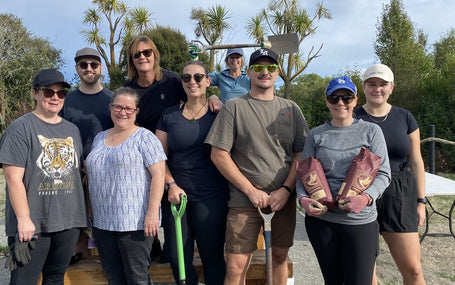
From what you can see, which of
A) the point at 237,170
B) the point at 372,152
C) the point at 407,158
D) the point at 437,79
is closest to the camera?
the point at 372,152

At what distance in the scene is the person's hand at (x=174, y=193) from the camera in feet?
8.32

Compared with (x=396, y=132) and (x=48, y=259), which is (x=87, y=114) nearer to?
(x=48, y=259)

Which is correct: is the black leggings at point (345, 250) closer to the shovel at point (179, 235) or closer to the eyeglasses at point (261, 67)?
the shovel at point (179, 235)

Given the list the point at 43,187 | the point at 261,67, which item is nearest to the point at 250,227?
the point at 261,67

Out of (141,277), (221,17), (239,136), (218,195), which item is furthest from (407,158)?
(221,17)

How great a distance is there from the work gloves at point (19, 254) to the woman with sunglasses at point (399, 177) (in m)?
2.43

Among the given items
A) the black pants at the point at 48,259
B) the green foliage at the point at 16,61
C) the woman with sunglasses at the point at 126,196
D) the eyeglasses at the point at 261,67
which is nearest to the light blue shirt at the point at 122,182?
the woman with sunglasses at the point at 126,196

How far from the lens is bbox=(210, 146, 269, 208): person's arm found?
2513mm

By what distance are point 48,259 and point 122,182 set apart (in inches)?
30.6

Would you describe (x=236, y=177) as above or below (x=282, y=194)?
above

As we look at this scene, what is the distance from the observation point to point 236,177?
8.30 ft

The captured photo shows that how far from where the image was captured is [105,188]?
7.85 ft

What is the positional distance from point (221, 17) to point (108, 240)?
22164 mm

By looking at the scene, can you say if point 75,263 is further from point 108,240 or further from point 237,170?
point 237,170
